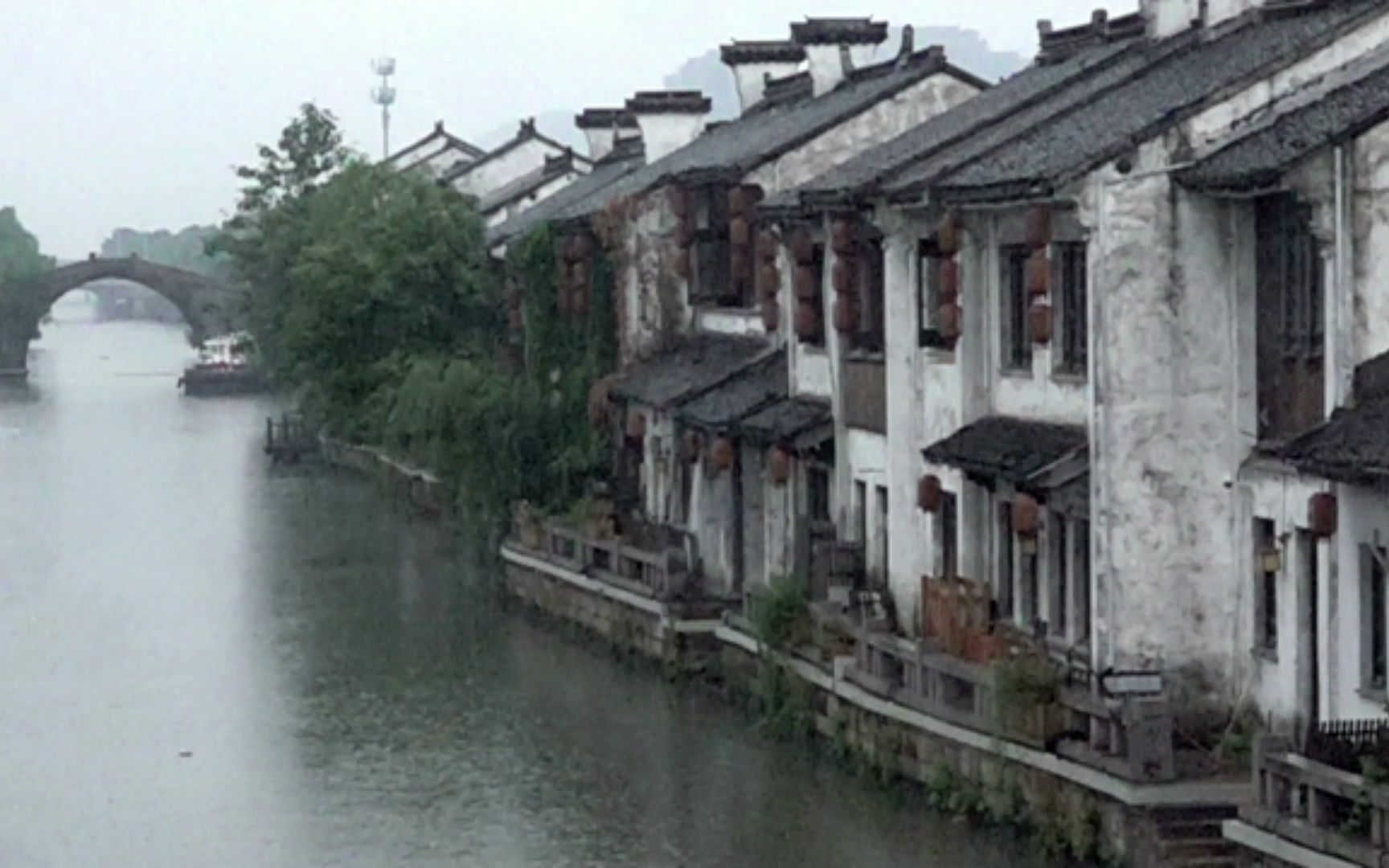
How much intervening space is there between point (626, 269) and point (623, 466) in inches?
103

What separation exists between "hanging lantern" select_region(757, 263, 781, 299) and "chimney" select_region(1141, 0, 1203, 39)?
6.56 metres

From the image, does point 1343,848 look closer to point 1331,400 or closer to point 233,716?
point 1331,400

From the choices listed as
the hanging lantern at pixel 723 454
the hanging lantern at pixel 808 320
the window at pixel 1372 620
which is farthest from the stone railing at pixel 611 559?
the window at pixel 1372 620

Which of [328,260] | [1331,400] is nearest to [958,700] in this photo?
[1331,400]

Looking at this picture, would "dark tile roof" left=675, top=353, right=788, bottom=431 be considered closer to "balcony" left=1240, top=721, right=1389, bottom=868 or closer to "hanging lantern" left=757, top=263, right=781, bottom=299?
"hanging lantern" left=757, top=263, right=781, bottom=299

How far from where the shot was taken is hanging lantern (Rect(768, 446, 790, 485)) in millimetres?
31500

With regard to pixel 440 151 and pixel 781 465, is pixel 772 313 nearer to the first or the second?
pixel 781 465

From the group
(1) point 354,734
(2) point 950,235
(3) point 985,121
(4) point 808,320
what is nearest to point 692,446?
(4) point 808,320

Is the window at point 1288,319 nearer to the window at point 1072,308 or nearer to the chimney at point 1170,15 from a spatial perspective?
the window at point 1072,308

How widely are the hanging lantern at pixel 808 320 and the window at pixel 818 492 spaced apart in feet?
4.48

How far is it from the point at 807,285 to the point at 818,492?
7.29 ft

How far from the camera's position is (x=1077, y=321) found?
23.6m

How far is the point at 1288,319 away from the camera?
69.9ft

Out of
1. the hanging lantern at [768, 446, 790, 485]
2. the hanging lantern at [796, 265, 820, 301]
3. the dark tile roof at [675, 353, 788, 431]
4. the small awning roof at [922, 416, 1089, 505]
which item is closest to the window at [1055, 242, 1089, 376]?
the small awning roof at [922, 416, 1089, 505]
